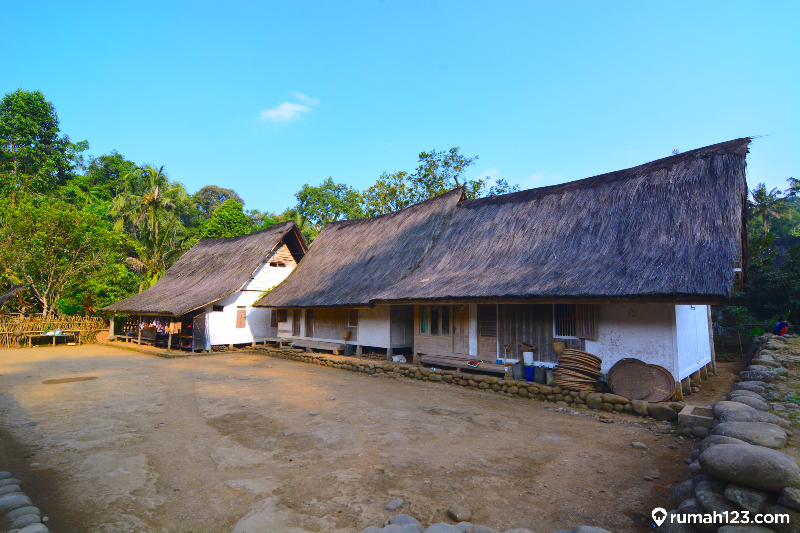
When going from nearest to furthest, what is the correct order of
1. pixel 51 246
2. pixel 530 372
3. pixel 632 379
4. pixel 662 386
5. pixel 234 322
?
pixel 662 386
pixel 632 379
pixel 530 372
pixel 234 322
pixel 51 246

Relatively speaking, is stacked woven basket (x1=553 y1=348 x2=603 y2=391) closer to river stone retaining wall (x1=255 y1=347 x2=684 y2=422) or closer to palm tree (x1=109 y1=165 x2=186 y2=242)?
river stone retaining wall (x1=255 y1=347 x2=684 y2=422)

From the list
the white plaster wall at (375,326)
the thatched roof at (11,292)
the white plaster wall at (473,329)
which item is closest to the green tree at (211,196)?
the thatched roof at (11,292)

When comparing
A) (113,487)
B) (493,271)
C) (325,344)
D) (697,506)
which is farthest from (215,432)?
(325,344)

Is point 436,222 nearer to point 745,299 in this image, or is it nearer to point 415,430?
point 415,430

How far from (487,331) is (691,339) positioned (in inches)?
198

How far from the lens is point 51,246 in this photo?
21.9 metres

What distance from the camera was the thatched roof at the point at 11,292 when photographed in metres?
23.6

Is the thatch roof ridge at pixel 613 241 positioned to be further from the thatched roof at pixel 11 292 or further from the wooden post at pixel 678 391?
the thatched roof at pixel 11 292

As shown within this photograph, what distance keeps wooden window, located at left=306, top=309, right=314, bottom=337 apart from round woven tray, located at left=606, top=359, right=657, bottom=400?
1235 centimetres

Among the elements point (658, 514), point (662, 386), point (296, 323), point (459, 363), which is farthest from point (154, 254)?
point (658, 514)

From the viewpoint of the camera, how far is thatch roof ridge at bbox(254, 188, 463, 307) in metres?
14.9

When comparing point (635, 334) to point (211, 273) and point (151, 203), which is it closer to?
point (211, 273)

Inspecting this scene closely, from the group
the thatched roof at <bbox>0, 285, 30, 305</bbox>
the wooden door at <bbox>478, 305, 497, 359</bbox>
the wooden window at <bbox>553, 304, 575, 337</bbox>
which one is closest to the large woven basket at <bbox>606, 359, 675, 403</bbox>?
the wooden window at <bbox>553, 304, 575, 337</bbox>

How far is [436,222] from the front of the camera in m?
16.4
